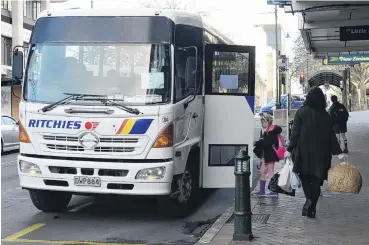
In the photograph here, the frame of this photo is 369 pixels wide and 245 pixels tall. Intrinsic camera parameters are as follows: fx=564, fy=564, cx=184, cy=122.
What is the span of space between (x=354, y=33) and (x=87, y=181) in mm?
10665

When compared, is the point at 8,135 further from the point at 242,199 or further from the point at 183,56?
the point at 242,199

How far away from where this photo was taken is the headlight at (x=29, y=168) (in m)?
7.79

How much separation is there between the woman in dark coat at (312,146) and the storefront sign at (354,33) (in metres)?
8.60

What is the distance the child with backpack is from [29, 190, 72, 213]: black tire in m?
3.38

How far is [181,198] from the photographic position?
816cm

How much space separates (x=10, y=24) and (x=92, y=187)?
30404 mm

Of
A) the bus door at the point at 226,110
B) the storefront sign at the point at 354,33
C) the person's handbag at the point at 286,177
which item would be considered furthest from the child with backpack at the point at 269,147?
the storefront sign at the point at 354,33

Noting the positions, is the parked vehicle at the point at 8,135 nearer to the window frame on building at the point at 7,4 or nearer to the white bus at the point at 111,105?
the white bus at the point at 111,105

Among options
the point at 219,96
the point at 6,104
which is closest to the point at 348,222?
the point at 219,96

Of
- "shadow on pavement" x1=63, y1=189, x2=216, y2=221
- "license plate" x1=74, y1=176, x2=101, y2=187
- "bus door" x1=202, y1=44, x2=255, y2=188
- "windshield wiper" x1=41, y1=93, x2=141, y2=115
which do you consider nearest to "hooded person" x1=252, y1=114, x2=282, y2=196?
"bus door" x1=202, y1=44, x2=255, y2=188

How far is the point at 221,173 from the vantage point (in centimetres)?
891

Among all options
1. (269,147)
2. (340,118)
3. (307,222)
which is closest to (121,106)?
(307,222)

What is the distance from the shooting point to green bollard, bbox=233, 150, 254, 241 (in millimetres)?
6613

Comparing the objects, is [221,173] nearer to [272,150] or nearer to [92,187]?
[272,150]
